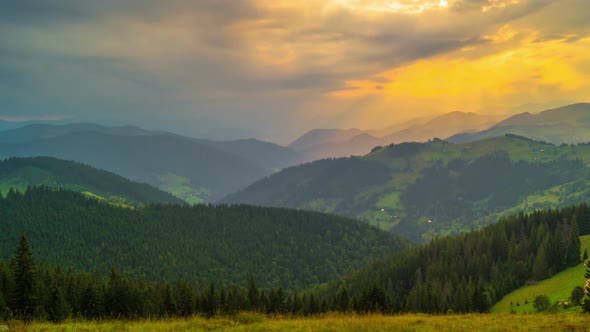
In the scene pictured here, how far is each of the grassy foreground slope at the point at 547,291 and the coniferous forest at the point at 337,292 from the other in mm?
4258

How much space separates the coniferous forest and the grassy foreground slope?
14.0ft

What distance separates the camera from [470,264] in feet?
575

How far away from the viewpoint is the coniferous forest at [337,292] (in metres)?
54.2

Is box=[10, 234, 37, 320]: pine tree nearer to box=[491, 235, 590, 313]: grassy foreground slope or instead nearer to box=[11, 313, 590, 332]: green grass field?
box=[11, 313, 590, 332]: green grass field

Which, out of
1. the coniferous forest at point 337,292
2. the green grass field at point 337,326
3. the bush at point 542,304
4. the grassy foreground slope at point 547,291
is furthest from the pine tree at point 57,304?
the grassy foreground slope at point 547,291

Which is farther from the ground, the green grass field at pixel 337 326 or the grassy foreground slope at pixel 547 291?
the green grass field at pixel 337 326

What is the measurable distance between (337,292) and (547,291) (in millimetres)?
77059

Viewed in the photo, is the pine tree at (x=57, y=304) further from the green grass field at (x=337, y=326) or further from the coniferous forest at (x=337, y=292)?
the green grass field at (x=337, y=326)

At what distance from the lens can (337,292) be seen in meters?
171

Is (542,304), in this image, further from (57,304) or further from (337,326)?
(57,304)

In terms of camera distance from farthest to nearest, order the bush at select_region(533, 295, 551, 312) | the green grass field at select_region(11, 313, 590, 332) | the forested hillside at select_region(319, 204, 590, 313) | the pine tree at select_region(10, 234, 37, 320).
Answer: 1. the forested hillside at select_region(319, 204, 590, 313)
2. the bush at select_region(533, 295, 551, 312)
3. the pine tree at select_region(10, 234, 37, 320)
4. the green grass field at select_region(11, 313, 590, 332)

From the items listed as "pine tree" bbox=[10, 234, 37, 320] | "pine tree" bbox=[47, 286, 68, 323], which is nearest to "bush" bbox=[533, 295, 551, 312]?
"pine tree" bbox=[47, 286, 68, 323]

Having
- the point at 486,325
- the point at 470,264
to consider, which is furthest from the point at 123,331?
the point at 470,264

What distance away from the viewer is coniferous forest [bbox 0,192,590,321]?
178ft
